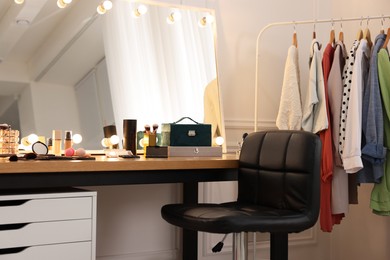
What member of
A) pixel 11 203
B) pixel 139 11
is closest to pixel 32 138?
pixel 11 203

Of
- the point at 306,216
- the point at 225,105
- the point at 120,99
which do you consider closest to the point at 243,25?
the point at 225,105

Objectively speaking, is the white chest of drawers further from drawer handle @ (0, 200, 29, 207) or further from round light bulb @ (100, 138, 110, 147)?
round light bulb @ (100, 138, 110, 147)

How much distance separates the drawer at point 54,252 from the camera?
5.90 ft


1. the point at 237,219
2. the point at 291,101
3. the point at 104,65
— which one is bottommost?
the point at 237,219

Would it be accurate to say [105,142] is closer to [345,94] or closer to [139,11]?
[139,11]

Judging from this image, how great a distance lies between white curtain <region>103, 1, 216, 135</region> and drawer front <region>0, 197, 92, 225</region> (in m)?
0.81

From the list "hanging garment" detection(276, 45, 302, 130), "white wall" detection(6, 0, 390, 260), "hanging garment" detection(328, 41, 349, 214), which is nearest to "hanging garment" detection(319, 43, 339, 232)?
"hanging garment" detection(328, 41, 349, 214)

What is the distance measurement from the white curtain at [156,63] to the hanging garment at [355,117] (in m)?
0.81

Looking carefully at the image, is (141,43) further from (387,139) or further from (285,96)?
(387,139)

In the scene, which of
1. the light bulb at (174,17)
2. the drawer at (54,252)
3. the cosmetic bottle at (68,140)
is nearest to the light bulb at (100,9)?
the light bulb at (174,17)

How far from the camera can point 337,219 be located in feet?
9.15

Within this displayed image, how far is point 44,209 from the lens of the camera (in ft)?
6.03

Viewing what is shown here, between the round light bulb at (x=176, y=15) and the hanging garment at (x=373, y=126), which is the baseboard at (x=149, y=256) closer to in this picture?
the hanging garment at (x=373, y=126)

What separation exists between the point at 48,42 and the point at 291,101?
1.34 metres
